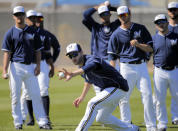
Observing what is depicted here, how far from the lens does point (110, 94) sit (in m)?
8.24

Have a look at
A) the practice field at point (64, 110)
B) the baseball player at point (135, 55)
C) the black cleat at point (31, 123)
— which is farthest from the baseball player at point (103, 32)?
the black cleat at point (31, 123)

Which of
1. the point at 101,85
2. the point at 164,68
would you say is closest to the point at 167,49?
the point at 164,68

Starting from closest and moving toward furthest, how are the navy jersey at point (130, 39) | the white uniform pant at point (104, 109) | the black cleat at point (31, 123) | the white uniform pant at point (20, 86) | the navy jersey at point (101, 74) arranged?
the navy jersey at point (101, 74)
the white uniform pant at point (104, 109)
the navy jersey at point (130, 39)
the white uniform pant at point (20, 86)
the black cleat at point (31, 123)

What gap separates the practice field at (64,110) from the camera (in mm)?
10625

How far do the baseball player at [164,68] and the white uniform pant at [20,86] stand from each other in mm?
2261

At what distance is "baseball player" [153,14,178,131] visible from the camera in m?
9.91

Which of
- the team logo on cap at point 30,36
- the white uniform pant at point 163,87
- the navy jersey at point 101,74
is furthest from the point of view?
the team logo on cap at point 30,36

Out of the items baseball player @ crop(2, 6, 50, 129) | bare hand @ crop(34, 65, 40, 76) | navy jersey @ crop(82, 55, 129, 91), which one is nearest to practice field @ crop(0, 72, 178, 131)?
baseball player @ crop(2, 6, 50, 129)

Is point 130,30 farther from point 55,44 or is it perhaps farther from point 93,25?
point 55,44

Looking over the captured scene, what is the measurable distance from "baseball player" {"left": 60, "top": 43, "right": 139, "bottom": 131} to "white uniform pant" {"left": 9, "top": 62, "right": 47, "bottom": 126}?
204 centimetres

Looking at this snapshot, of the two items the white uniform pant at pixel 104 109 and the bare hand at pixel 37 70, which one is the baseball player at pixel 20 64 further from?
the white uniform pant at pixel 104 109

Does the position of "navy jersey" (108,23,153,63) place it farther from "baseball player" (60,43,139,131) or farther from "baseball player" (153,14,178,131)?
"baseball player" (60,43,139,131)

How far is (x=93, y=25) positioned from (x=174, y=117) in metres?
2.58

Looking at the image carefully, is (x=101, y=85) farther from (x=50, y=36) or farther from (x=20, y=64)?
(x=50, y=36)
